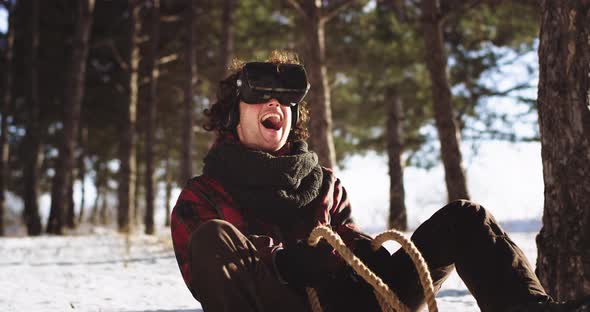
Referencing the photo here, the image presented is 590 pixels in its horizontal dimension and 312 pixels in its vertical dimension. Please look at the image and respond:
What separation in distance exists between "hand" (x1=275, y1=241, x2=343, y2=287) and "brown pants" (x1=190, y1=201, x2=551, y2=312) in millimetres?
58

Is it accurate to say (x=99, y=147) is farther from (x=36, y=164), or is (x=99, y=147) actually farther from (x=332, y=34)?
Answer: (x=332, y=34)

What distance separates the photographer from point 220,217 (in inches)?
86.0

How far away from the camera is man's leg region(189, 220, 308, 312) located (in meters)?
1.75

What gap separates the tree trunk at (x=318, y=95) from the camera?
8.01 m

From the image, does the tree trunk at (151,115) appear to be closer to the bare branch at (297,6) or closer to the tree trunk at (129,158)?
the tree trunk at (129,158)

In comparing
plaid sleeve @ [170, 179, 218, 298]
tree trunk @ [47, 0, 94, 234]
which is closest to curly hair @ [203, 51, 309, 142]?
plaid sleeve @ [170, 179, 218, 298]

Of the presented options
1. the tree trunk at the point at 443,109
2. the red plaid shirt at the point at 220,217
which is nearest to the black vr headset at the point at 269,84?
the red plaid shirt at the point at 220,217

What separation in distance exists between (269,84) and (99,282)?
3.07m

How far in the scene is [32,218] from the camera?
537 inches

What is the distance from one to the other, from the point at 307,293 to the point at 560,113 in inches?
65.7

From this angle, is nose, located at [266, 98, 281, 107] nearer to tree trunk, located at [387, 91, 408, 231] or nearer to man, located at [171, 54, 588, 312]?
man, located at [171, 54, 588, 312]

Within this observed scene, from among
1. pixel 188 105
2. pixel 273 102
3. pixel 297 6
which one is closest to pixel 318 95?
pixel 297 6

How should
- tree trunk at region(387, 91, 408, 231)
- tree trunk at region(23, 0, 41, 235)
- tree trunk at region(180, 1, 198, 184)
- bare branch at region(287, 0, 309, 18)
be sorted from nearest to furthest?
bare branch at region(287, 0, 309, 18) < tree trunk at region(180, 1, 198, 184) < tree trunk at region(387, 91, 408, 231) < tree trunk at region(23, 0, 41, 235)

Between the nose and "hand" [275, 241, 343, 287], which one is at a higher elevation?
the nose
